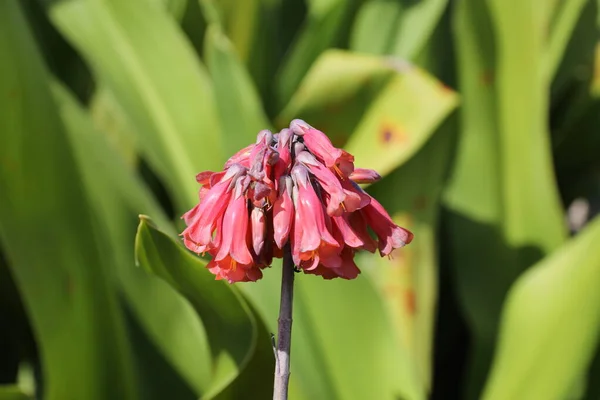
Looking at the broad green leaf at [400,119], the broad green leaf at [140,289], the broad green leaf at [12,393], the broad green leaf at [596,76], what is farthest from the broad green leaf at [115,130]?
the broad green leaf at [596,76]

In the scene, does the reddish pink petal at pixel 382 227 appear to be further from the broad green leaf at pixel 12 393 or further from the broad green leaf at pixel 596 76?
the broad green leaf at pixel 596 76

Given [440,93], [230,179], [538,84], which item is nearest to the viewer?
[230,179]

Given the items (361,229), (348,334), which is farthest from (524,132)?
(361,229)

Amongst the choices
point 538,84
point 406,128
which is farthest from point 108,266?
point 538,84

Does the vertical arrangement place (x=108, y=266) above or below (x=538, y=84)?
below

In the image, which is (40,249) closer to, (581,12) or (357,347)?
(357,347)
